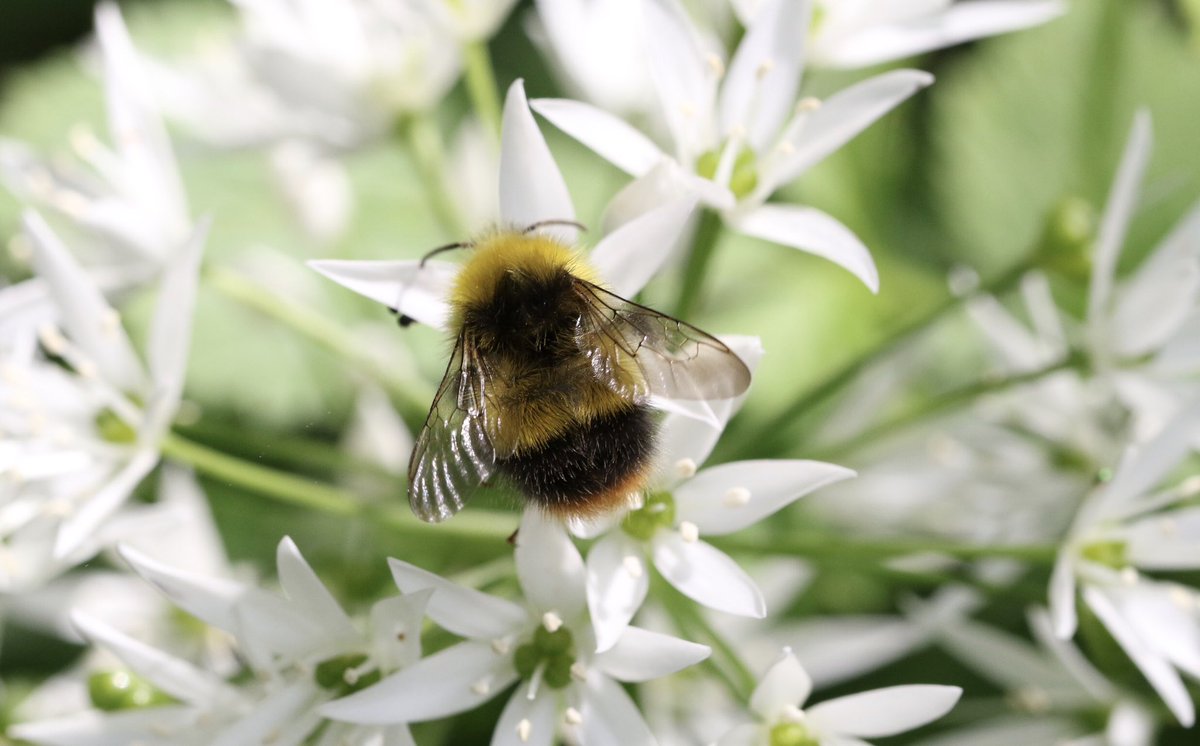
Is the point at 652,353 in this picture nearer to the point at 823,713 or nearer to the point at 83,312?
the point at 823,713

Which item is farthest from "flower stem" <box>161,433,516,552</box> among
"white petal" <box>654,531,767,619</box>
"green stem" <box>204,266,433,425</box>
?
"white petal" <box>654,531,767,619</box>

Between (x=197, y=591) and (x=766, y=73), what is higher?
(x=766, y=73)

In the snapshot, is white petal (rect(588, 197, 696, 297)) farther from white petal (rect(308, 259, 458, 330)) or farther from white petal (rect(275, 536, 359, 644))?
white petal (rect(275, 536, 359, 644))

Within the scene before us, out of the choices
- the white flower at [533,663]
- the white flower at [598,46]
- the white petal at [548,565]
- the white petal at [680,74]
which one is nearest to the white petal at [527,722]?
the white flower at [533,663]

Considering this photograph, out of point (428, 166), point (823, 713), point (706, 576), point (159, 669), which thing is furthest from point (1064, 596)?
point (428, 166)

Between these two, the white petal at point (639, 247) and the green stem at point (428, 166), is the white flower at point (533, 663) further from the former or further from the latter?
the green stem at point (428, 166)

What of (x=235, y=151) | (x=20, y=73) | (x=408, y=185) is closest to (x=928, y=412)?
(x=235, y=151)
